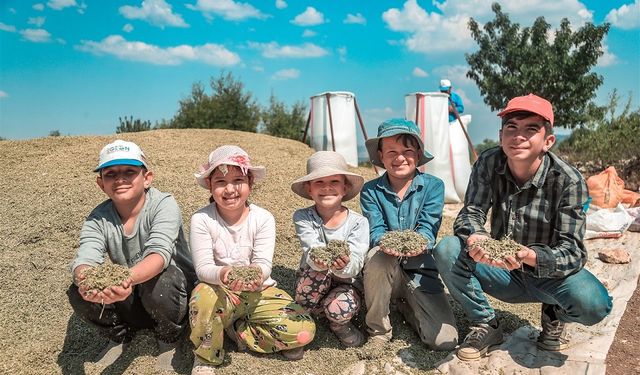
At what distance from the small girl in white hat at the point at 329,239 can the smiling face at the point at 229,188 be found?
0.33 metres

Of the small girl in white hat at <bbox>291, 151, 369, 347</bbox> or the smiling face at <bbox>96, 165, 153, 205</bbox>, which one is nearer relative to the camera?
the smiling face at <bbox>96, 165, 153, 205</bbox>

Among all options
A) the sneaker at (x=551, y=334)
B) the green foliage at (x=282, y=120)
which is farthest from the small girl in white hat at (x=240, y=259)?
the green foliage at (x=282, y=120)

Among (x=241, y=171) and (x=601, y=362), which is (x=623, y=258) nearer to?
(x=601, y=362)

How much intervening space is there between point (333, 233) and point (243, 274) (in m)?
0.61

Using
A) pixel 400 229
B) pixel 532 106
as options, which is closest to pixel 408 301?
pixel 400 229

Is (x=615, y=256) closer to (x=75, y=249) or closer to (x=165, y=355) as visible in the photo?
(x=165, y=355)

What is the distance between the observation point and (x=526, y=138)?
2.42 metres

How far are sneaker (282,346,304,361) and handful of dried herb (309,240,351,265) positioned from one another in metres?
0.49

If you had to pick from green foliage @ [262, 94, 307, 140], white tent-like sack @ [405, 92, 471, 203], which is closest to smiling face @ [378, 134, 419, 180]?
white tent-like sack @ [405, 92, 471, 203]

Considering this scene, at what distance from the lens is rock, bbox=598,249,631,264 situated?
13.5 ft

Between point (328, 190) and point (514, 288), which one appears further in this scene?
point (328, 190)

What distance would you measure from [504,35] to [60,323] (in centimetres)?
1706

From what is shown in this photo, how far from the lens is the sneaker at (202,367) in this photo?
2.41 meters

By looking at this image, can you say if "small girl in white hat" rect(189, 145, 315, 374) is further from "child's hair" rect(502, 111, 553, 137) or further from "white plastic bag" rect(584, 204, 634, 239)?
"white plastic bag" rect(584, 204, 634, 239)
